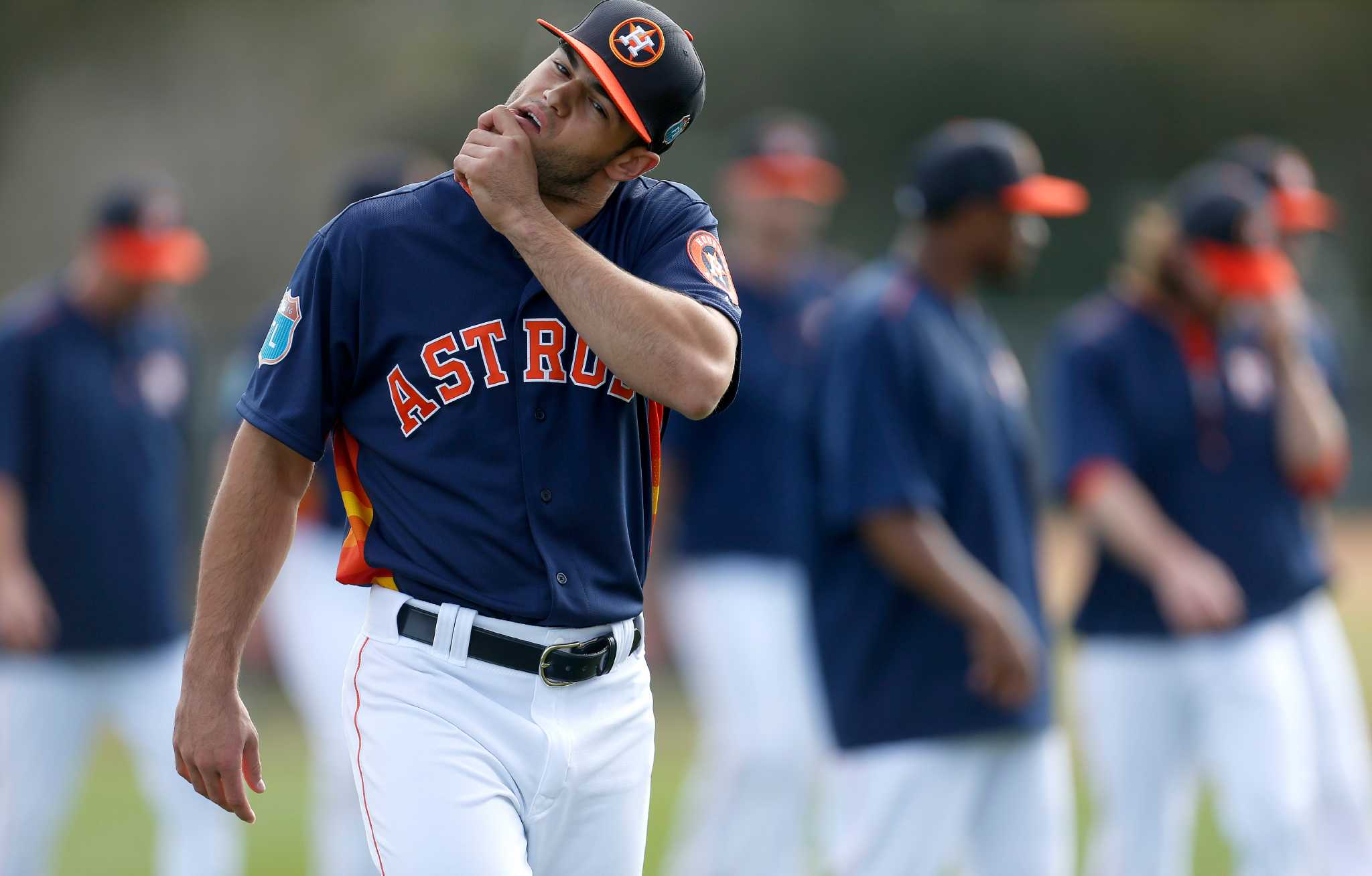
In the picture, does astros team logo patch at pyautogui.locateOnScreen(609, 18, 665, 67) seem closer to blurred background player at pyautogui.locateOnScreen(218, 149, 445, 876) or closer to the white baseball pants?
the white baseball pants

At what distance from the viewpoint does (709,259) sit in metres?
3.37

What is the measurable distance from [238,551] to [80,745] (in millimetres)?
3832

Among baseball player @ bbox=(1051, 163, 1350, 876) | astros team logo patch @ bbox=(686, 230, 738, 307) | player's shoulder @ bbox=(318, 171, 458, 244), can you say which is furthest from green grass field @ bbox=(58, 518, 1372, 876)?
astros team logo patch @ bbox=(686, 230, 738, 307)

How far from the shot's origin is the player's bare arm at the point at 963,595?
505 cm

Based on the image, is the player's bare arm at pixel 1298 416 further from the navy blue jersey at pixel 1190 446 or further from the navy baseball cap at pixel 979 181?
the navy baseball cap at pixel 979 181

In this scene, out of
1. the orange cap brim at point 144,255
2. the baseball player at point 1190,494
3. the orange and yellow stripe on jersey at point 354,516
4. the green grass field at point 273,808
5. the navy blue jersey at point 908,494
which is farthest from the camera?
the green grass field at point 273,808

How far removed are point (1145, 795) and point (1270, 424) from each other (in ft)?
4.58

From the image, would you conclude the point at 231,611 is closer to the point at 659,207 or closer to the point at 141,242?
the point at 659,207

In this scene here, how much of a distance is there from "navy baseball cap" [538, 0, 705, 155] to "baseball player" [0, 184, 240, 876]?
3996 millimetres

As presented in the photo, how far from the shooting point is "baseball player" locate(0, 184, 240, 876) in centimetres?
649

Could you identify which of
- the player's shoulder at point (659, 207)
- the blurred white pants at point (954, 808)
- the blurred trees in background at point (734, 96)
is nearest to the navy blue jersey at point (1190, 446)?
the blurred white pants at point (954, 808)

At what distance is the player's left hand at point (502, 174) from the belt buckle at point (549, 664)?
29.6 inches

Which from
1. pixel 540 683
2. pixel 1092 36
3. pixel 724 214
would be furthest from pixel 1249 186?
pixel 1092 36

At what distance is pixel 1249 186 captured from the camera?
6.73 m
